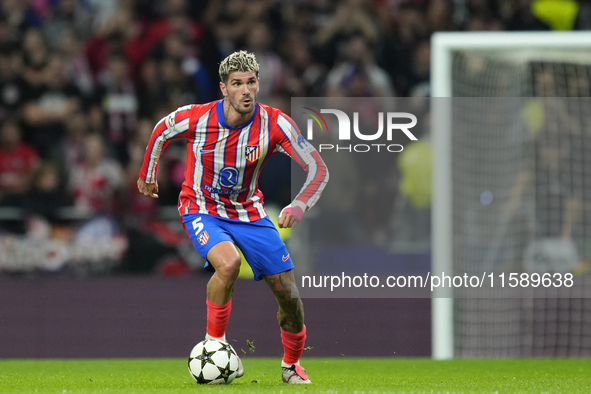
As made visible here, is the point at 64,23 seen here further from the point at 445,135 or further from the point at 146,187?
the point at 146,187

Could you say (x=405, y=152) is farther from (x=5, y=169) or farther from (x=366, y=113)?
(x=5, y=169)

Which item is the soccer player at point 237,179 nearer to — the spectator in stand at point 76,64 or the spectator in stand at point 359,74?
the spectator in stand at point 359,74

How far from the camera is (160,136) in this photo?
592 centimetres

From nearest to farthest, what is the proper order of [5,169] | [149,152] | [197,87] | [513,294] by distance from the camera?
[149,152], [513,294], [5,169], [197,87]

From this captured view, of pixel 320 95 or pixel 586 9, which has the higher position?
pixel 586 9

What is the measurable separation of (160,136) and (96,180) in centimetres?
375

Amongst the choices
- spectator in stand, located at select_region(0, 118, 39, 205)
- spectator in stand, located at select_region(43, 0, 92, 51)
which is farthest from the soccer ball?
spectator in stand, located at select_region(43, 0, 92, 51)

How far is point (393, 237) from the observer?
8.86 m

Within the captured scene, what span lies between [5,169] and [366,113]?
372 cm

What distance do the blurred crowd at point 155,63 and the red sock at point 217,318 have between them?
3.52 meters

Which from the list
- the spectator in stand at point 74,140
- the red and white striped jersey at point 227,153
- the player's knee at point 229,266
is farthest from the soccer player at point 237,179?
the spectator in stand at point 74,140

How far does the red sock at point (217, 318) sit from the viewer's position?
225 inches

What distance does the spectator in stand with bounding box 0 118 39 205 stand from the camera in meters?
9.50

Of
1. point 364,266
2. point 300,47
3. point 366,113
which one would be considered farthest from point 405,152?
point 300,47
